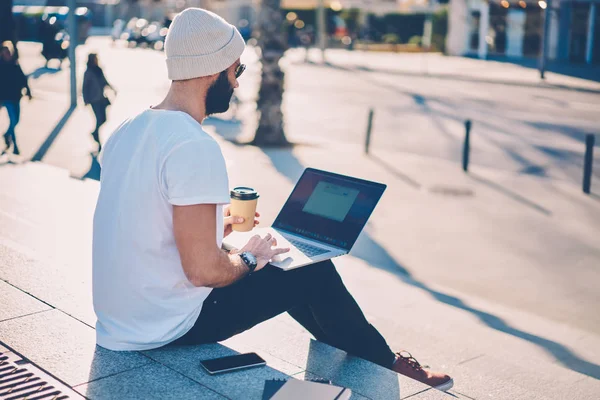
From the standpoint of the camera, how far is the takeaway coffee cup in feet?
12.1

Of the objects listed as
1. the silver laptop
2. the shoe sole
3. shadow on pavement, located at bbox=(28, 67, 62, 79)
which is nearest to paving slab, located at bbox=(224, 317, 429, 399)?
the shoe sole

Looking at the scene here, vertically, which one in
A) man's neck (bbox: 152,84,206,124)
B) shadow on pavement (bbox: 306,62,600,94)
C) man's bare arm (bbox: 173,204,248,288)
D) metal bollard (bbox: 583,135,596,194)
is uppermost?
man's neck (bbox: 152,84,206,124)

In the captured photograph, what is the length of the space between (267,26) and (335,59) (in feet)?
74.5

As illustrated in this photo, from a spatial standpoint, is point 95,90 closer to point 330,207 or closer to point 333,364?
point 330,207

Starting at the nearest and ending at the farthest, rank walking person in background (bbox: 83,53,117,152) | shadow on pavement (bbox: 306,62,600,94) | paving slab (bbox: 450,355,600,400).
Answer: paving slab (bbox: 450,355,600,400) → walking person in background (bbox: 83,53,117,152) → shadow on pavement (bbox: 306,62,600,94)

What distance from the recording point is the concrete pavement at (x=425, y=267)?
13.3ft

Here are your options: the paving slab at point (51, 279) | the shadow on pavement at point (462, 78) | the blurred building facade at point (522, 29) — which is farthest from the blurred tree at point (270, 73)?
the blurred building facade at point (522, 29)

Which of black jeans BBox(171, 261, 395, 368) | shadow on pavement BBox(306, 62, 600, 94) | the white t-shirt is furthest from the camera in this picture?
shadow on pavement BBox(306, 62, 600, 94)

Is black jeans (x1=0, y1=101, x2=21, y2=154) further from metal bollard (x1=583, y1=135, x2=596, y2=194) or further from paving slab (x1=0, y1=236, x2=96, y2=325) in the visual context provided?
metal bollard (x1=583, y1=135, x2=596, y2=194)

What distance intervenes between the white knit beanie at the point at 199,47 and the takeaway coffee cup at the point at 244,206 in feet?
2.44

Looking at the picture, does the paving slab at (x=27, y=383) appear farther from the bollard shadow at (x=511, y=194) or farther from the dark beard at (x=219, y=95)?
the bollard shadow at (x=511, y=194)

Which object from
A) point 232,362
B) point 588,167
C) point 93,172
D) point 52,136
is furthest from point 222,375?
point 52,136

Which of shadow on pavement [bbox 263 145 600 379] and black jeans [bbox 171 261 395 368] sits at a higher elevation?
black jeans [bbox 171 261 395 368]

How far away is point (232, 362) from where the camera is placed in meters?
3.45
